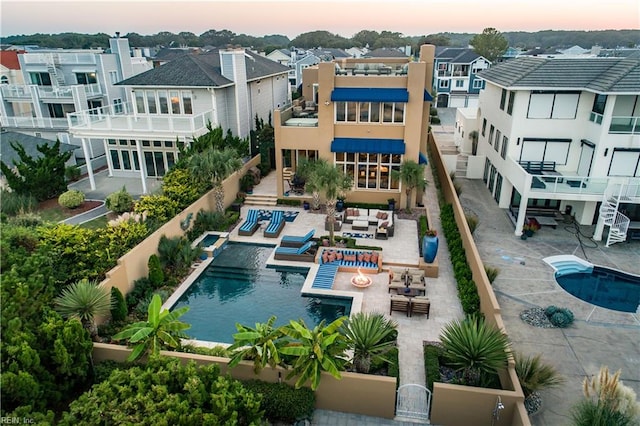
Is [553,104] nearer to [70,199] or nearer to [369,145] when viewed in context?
[369,145]

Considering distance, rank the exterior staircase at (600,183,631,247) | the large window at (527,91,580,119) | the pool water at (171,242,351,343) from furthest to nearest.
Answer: the large window at (527,91,580,119) → the exterior staircase at (600,183,631,247) → the pool water at (171,242,351,343)

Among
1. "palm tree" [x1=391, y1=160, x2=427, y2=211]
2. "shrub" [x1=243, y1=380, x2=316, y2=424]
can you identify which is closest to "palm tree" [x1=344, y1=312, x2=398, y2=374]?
"shrub" [x1=243, y1=380, x2=316, y2=424]

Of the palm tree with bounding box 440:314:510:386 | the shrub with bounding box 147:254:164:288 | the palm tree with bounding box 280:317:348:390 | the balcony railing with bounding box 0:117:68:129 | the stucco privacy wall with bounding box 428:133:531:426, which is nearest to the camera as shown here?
the stucco privacy wall with bounding box 428:133:531:426

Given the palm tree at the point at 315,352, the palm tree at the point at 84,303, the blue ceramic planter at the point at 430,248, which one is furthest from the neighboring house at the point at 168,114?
the palm tree at the point at 315,352

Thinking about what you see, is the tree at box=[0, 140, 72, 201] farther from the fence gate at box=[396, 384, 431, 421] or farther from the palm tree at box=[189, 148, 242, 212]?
the fence gate at box=[396, 384, 431, 421]

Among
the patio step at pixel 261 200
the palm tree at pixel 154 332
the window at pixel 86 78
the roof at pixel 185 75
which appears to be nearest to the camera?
the palm tree at pixel 154 332

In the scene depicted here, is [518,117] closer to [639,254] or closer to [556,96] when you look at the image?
[556,96]

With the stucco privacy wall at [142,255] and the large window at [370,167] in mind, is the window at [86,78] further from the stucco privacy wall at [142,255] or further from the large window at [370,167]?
the large window at [370,167]
